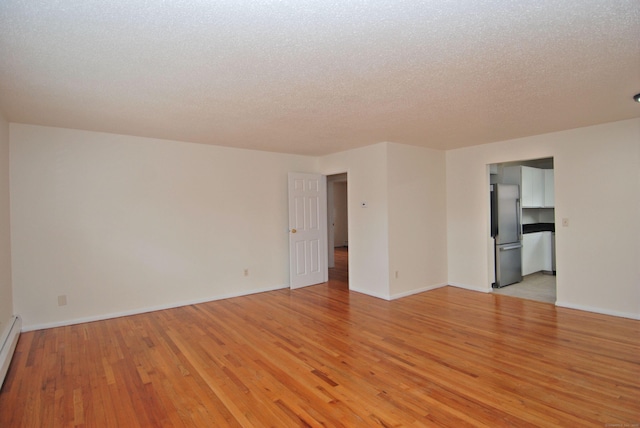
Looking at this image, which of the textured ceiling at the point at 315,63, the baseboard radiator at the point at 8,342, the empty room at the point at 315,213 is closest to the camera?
the textured ceiling at the point at 315,63

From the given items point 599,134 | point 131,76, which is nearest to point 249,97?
point 131,76

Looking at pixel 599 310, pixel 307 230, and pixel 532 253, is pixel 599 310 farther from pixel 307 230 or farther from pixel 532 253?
pixel 307 230

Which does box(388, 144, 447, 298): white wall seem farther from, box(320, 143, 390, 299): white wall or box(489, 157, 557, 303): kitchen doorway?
box(489, 157, 557, 303): kitchen doorway

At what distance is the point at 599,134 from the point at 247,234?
498cm

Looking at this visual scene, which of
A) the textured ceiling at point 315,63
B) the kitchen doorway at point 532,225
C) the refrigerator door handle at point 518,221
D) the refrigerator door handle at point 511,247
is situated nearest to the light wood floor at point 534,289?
the kitchen doorway at point 532,225

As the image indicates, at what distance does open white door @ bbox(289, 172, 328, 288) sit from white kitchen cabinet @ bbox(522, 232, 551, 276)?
11.8 ft

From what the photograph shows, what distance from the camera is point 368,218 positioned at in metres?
5.20

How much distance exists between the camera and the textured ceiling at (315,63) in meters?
1.69

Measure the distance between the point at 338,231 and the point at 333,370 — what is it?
8.72m

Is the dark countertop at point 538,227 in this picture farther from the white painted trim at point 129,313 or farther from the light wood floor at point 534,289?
the white painted trim at point 129,313

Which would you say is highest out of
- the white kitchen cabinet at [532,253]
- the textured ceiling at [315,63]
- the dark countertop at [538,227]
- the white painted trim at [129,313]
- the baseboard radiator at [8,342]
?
the textured ceiling at [315,63]

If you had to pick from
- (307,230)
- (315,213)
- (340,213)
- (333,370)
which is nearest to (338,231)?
(340,213)

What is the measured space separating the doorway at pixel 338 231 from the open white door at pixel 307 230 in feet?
1.96

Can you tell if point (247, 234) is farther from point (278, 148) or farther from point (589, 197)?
point (589, 197)
